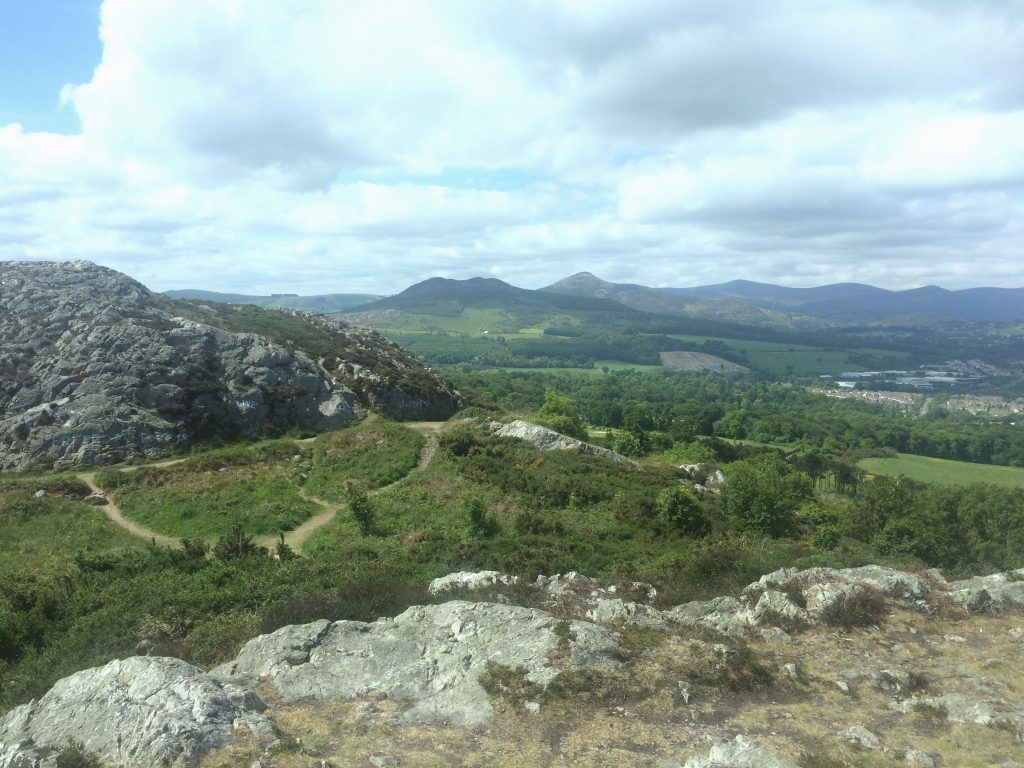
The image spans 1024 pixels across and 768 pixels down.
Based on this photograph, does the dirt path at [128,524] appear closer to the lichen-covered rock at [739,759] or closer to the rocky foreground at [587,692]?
the rocky foreground at [587,692]

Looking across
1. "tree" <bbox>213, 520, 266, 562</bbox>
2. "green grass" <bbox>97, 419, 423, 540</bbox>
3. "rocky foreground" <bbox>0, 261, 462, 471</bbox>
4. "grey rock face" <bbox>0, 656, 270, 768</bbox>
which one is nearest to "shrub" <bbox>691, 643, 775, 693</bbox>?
"grey rock face" <bbox>0, 656, 270, 768</bbox>

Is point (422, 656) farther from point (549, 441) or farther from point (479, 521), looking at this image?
point (549, 441)

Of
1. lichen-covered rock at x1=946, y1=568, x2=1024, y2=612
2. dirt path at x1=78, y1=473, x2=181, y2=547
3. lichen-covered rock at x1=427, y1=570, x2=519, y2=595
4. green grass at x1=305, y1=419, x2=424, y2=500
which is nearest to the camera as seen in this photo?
lichen-covered rock at x1=946, y1=568, x2=1024, y2=612

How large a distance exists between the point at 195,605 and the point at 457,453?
20.3 m

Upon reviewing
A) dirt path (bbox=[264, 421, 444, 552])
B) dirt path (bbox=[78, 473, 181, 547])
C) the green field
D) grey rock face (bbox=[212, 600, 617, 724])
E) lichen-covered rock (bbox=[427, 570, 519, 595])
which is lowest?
the green field

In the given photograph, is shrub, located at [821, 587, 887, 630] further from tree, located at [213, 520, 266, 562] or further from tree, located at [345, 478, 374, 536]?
tree, located at [213, 520, 266, 562]

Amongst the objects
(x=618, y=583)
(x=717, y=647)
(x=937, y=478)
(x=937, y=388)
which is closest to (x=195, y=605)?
(x=618, y=583)

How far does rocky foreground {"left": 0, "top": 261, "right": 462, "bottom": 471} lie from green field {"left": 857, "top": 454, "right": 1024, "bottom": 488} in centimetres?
5899

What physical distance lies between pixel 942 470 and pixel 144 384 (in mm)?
93167

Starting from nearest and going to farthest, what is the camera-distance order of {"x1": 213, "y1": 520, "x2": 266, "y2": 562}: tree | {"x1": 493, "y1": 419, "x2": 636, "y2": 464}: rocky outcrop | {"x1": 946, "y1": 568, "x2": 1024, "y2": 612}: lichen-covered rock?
{"x1": 946, "y1": 568, "x2": 1024, "y2": 612}: lichen-covered rock, {"x1": 213, "y1": 520, "x2": 266, "y2": 562}: tree, {"x1": 493, "y1": 419, "x2": 636, "y2": 464}: rocky outcrop

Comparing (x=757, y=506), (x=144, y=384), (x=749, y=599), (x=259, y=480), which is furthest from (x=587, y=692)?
(x=144, y=384)

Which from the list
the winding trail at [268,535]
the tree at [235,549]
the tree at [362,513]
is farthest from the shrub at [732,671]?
the winding trail at [268,535]

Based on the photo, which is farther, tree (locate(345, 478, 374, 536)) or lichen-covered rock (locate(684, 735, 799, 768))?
tree (locate(345, 478, 374, 536))

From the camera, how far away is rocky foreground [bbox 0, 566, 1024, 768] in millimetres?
8164
